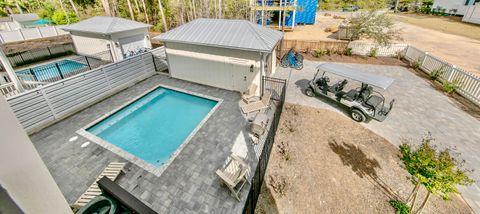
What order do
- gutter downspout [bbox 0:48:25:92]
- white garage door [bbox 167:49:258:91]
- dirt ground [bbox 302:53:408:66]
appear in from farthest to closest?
dirt ground [bbox 302:53:408:66], white garage door [bbox 167:49:258:91], gutter downspout [bbox 0:48:25:92]

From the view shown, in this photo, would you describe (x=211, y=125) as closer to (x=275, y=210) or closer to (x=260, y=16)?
(x=275, y=210)

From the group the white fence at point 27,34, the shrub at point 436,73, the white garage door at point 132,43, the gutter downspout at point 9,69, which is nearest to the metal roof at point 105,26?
the white garage door at point 132,43

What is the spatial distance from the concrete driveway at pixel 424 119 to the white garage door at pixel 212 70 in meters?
3.03

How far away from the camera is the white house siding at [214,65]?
421 inches

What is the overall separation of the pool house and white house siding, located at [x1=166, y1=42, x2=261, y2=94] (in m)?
0.08

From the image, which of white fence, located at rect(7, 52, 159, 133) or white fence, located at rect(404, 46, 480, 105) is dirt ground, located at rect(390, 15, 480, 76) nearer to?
white fence, located at rect(404, 46, 480, 105)

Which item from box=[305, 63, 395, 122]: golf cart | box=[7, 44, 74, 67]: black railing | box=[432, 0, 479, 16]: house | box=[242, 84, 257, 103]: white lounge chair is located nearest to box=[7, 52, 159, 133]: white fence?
box=[242, 84, 257, 103]: white lounge chair

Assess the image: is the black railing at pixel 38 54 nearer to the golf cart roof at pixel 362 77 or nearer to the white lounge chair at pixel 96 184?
the white lounge chair at pixel 96 184

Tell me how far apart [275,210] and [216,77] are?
27.3 ft

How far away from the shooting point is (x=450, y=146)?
7863 mm

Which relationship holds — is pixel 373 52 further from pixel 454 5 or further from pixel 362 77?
pixel 454 5

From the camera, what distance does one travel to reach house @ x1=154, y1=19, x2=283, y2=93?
1029 cm

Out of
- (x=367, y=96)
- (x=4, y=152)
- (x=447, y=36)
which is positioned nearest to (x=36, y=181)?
(x=4, y=152)

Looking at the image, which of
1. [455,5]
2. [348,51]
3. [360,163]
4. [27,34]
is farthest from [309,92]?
[455,5]
